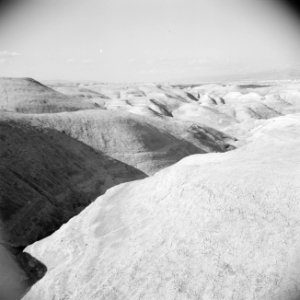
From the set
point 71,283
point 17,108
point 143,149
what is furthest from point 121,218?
point 17,108

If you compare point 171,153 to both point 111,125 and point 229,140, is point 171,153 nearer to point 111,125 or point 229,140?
point 111,125

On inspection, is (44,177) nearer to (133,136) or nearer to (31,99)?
(133,136)

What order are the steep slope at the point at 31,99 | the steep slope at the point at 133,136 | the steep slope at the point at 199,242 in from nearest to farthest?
the steep slope at the point at 199,242
the steep slope at the point at 133,136
the steep slope at the point at 31,99

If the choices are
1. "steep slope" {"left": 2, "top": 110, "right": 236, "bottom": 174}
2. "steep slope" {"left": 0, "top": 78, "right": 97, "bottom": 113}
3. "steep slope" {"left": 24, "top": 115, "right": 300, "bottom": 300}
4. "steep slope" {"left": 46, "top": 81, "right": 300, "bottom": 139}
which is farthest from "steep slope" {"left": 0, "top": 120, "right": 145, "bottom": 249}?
"steep slope" {"left": 46, "top": 81, "right": 300, "bottom": 139}

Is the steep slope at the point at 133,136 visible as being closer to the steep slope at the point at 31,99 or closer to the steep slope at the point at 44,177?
the steep slope at the point at 44,177

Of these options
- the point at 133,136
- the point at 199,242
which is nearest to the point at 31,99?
the point at 133,136

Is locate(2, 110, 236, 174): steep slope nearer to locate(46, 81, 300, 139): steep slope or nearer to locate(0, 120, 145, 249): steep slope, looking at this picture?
locate(0, 120, 145, 249): steep slope

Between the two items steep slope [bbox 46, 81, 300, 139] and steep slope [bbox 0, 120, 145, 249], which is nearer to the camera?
steep slope [bbox 0, 120, 145, 249]

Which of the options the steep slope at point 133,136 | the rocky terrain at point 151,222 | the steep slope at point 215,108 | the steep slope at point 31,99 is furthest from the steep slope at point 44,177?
the steep slope at point 215,108
